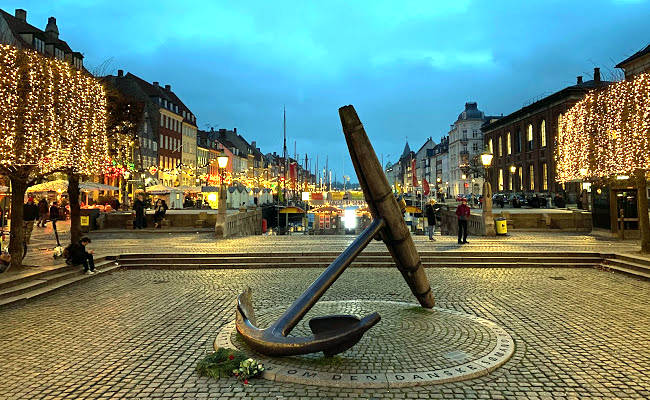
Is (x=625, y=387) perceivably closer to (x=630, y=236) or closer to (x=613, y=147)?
(x=613, y=147)

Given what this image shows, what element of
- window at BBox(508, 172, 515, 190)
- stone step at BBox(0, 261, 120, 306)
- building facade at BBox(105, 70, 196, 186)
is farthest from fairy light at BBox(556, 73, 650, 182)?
window at BBox(508, 172, 515, 190)

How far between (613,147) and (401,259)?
16.0m

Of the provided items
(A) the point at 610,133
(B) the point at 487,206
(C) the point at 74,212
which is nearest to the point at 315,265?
(C) the point at 74,212

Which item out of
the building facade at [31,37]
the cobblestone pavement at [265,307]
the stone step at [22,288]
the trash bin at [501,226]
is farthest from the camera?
the building facade at [31,37]

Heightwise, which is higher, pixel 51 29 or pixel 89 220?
pixel 51 29

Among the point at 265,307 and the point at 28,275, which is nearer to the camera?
the point at 265,307

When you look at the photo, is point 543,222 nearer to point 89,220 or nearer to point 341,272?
point 341,272

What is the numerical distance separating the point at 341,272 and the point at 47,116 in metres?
12.7

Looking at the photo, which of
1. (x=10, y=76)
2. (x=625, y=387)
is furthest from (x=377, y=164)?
(x=10, y=76)

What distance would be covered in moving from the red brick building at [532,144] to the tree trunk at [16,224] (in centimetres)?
5124

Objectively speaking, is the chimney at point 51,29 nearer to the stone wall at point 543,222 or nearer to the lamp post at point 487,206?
the lamp post at point 487,206

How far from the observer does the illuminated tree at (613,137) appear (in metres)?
14.5

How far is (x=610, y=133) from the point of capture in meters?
18.0

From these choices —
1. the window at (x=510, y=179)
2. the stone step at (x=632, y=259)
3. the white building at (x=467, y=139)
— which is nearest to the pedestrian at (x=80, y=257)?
the stone step at (x=632, y=259)
